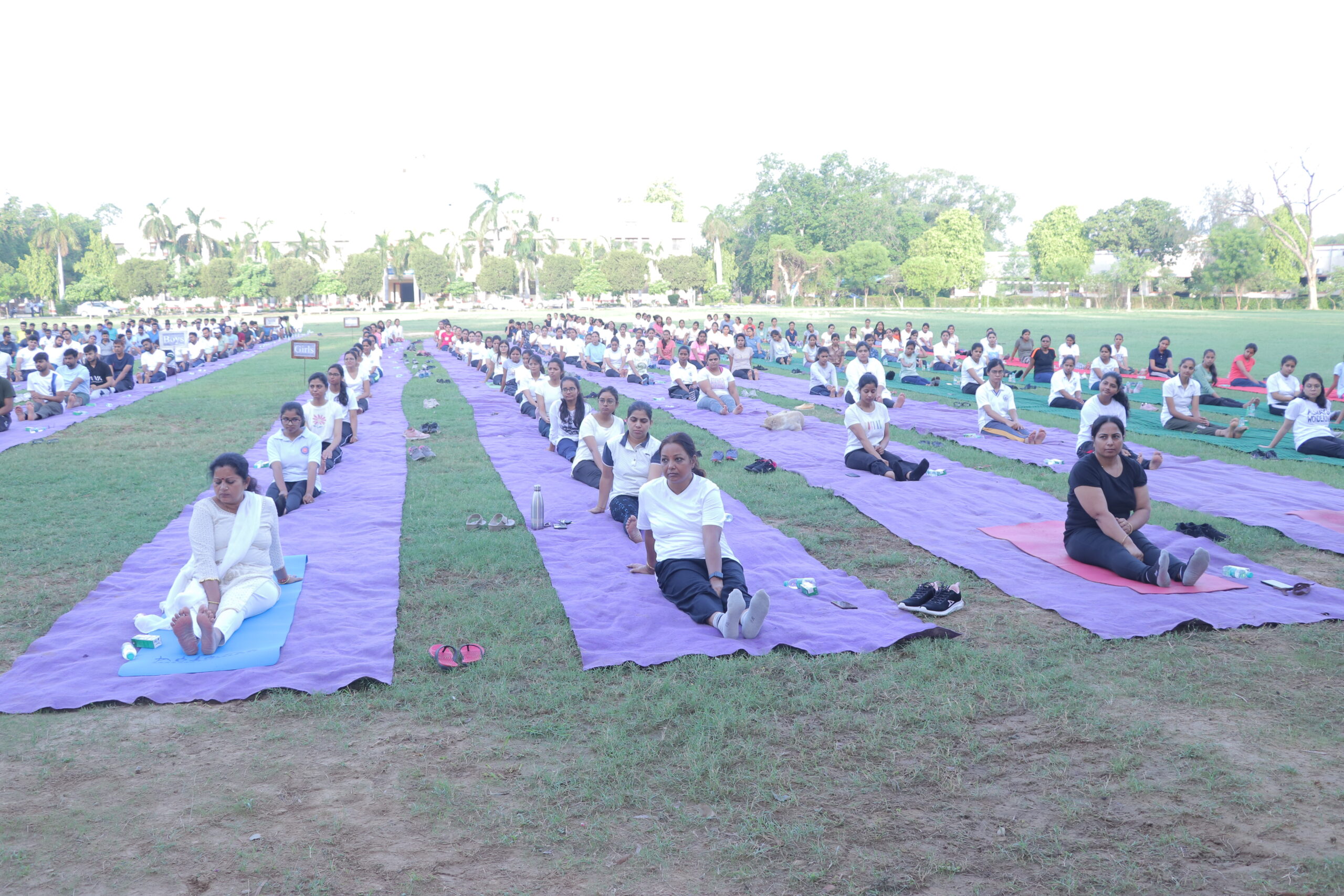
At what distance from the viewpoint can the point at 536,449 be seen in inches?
470

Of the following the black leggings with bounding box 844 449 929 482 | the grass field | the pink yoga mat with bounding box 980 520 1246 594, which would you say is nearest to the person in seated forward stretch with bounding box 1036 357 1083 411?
the black leggings with bounding box 844 449 929 482

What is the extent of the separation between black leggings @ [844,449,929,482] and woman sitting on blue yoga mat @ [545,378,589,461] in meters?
2.96

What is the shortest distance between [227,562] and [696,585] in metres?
2.75

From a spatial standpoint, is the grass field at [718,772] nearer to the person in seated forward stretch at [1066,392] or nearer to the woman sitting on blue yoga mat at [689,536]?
the woman sitting on blue yoga mat at [689,536]

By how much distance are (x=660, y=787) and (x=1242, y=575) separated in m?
4.56

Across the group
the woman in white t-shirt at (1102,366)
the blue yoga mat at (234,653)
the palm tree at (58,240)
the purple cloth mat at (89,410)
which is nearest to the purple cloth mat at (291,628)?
the blue yoga mat at (234,653)

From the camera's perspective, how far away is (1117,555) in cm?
614

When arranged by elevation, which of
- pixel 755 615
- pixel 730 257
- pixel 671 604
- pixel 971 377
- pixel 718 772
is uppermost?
pixel 730 257

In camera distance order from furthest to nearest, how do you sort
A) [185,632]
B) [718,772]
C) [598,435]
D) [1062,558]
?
[598,435] < [1062,558] < [185,632] < [718,772]

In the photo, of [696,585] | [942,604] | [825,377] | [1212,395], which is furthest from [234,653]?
[1212,395]

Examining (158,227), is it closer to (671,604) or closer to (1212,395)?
(1212,395)

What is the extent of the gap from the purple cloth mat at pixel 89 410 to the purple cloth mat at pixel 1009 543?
9506 millimetres

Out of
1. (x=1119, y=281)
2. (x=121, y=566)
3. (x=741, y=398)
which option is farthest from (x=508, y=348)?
(x=1119, y=281)

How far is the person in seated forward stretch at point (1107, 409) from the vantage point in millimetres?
8859
